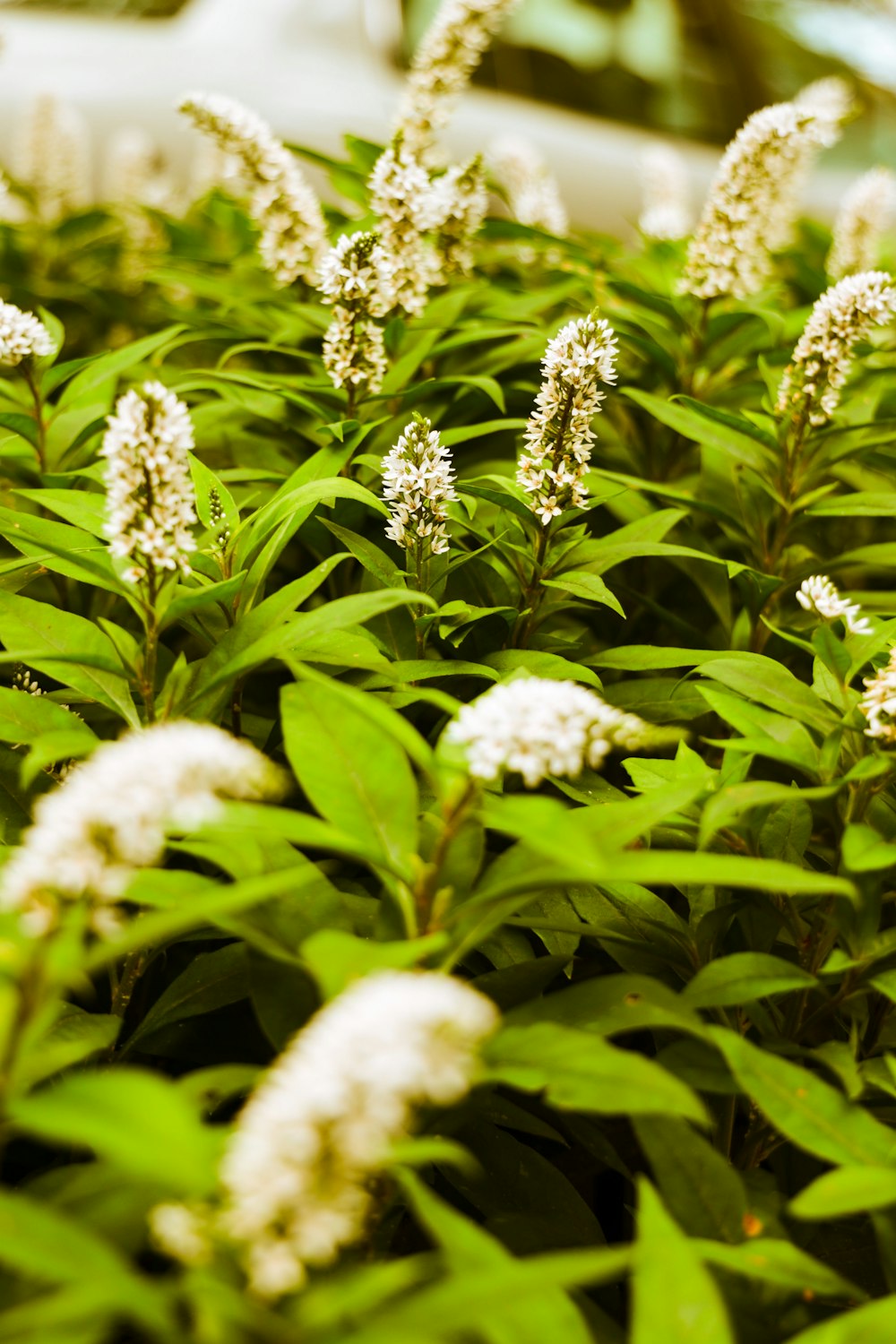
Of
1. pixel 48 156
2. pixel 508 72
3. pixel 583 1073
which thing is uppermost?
pixel 508 72

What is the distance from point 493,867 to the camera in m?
1.08

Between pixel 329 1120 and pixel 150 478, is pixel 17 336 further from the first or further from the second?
pixel 329 1120

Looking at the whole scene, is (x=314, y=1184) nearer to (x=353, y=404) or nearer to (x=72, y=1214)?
(x=72, y=1214)

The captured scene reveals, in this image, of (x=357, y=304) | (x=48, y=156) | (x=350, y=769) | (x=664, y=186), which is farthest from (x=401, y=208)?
(x=664, y=186)

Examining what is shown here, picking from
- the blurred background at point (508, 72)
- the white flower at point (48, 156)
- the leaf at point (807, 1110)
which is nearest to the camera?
the leaf at point (807, 1110)

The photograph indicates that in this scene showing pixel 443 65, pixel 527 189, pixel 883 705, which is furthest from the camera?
pixel 527 189

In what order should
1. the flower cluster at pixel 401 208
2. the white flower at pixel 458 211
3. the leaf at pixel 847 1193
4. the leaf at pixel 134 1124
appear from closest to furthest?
1. the leaf at pixel 134 1124
2. the leaf at pixel 847 1193
3. the flower cluster at pixel 401 208
4. the white flower at pixel 458 211

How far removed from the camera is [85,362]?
189 centimetres

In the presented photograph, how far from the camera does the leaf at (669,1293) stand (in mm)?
794

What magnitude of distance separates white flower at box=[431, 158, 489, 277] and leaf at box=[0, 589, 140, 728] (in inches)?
39.3

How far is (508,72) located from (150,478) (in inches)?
175

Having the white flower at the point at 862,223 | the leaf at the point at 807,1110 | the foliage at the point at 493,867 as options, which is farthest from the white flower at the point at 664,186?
the leaf at the point at 807,1110

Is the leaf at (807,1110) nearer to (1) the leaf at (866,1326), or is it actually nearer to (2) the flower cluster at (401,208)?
(1) the leaf at (866,1326)

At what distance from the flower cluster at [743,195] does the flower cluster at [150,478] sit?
4.09 ft
